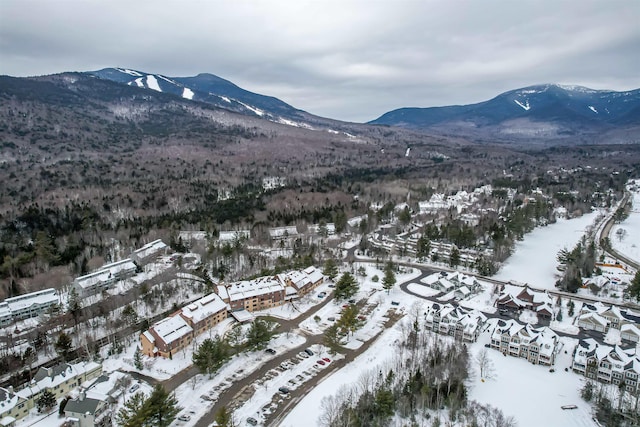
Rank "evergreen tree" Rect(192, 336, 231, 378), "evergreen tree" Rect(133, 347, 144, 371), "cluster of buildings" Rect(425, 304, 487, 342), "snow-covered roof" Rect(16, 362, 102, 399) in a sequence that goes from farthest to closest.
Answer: "cluster of buildings" Rect(425, 304, 487, 342), "evergreen tree" Rect(133, 347, 144, 371), "evergreen tree" Rect(192, 336, 231, 378), "snow-covered roof" Rect(16, 362, 102, 399)

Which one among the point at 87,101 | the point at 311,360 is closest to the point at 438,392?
the point at 311,360

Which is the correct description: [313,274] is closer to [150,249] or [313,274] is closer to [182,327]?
[182,327]

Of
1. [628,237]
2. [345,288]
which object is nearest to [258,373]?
[345,288]

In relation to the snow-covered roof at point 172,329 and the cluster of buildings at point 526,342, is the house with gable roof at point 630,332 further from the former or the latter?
the snow-covered roof at point 172,329

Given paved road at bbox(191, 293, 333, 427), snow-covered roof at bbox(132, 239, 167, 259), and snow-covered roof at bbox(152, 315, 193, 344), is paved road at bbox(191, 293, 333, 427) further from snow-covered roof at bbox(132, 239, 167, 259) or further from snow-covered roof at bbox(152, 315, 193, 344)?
snow-covered roof at bbox(132, 239, 167, 259)

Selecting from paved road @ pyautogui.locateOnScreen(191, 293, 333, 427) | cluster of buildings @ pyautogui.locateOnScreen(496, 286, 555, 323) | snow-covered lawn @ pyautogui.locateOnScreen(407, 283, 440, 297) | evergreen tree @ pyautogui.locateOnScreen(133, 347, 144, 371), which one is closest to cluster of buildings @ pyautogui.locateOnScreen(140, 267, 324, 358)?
evergreen tree @ pyautogui.locateOnScreen(133, 347, 144, 371)

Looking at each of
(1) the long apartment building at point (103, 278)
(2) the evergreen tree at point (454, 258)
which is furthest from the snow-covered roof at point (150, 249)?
(2) the evergreen tree at point (454, 258)
